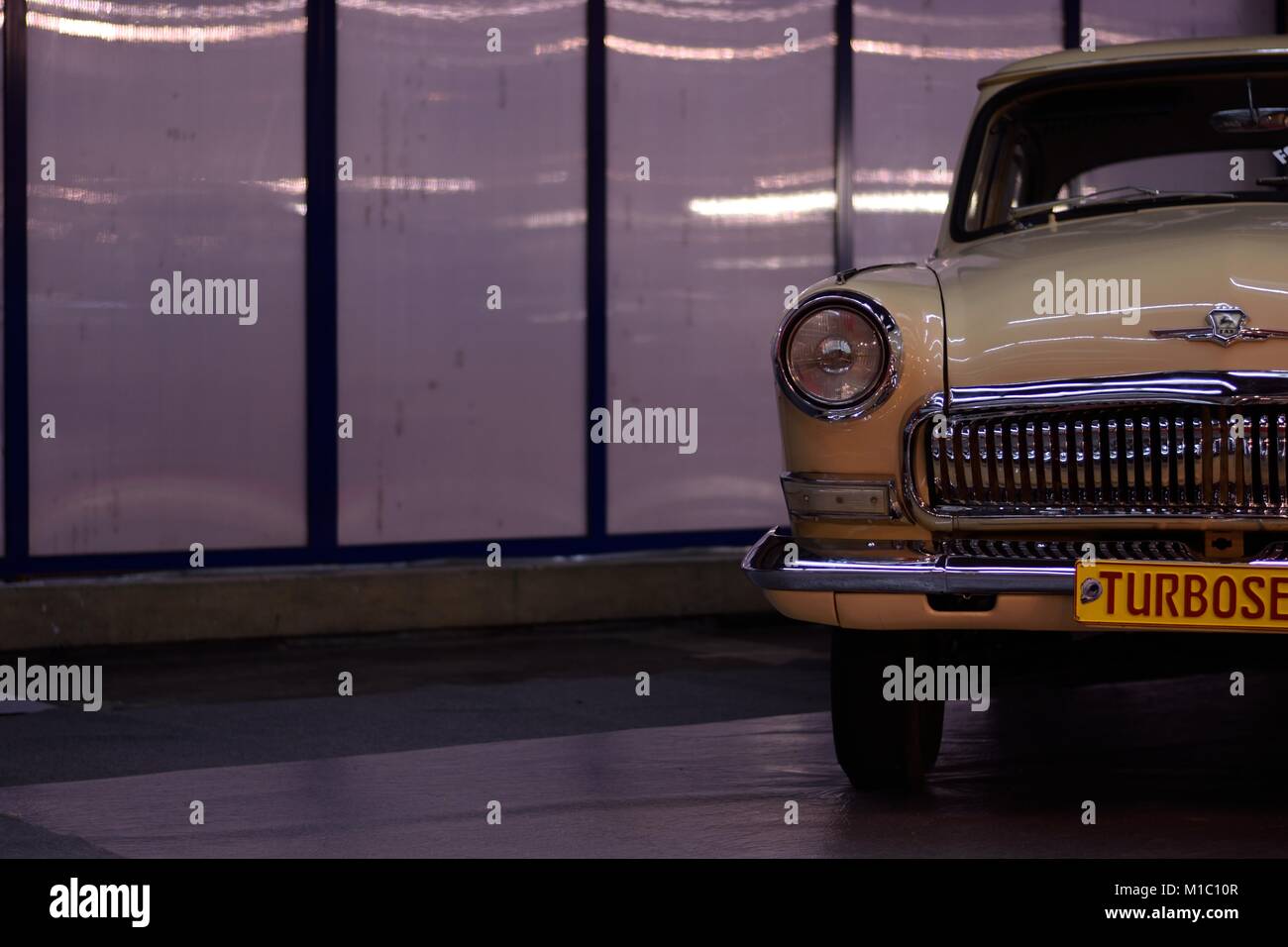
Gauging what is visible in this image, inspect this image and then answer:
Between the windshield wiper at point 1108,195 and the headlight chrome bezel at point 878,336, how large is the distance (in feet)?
3.79

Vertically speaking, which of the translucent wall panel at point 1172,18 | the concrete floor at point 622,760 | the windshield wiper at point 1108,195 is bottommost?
the concrete floor at point 622,760

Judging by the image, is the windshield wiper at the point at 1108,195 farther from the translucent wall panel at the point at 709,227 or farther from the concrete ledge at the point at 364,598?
the translucent wall panel at the point at 709,227

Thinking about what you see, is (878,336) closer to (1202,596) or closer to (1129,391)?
(1129,391)

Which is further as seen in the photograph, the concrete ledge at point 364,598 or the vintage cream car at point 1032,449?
the concrete ledge at point 364,598

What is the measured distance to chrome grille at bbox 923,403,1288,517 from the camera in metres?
4.29

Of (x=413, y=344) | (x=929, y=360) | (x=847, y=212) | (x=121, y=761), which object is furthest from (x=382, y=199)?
(x=929, y=360)

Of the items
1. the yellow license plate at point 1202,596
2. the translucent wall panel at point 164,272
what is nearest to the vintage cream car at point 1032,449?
the yellow license plate at point 1202,596

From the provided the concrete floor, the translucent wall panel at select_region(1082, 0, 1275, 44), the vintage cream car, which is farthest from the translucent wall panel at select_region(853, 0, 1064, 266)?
the vintage cream car

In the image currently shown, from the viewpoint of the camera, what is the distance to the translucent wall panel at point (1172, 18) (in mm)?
11070

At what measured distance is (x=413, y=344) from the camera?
9055mm

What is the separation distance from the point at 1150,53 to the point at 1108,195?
0.48 m

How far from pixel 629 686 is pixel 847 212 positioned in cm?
384

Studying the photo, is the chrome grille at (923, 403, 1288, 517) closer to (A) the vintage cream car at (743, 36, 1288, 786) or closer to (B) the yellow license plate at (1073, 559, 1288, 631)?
(A) the vintage cream car at (743, 36, 1288, 786)
